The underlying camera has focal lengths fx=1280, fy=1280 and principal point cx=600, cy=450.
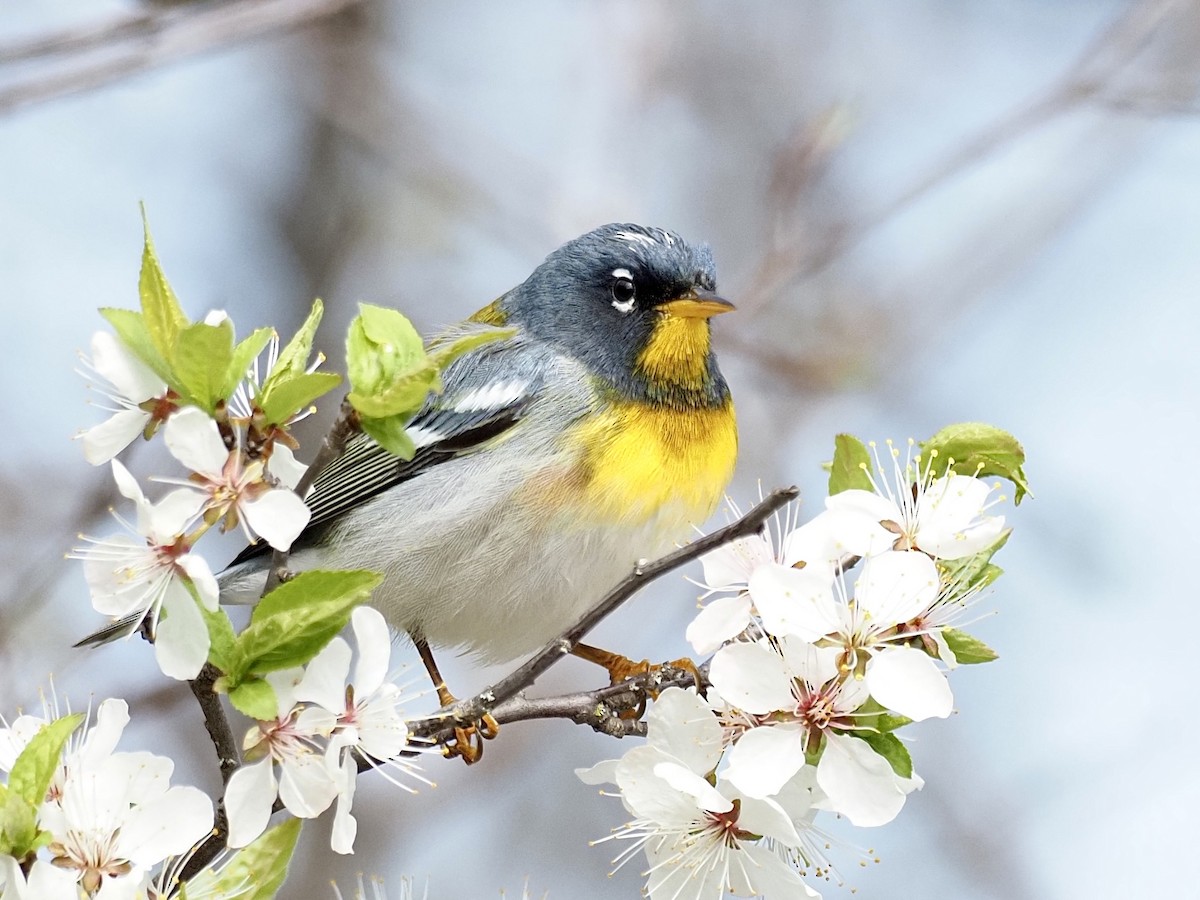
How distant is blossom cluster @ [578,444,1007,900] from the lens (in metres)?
2.16

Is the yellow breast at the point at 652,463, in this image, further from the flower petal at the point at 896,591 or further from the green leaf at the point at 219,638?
the green leaf at the point at 219,638

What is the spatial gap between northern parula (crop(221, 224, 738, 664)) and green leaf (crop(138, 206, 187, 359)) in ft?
5.28

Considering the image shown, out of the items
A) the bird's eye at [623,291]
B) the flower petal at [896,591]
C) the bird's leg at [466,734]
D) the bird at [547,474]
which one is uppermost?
the flower petal at [896,591]

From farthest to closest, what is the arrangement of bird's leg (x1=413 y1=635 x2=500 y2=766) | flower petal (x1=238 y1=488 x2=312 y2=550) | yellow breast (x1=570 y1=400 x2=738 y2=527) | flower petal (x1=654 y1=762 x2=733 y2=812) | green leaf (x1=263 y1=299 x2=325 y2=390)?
yellow breast (x1=570 y1=400 x2=738 y2=527), bird's leg (x1=413 y1=635 x2=500 y2=766), flower petal (x1=654 y1=762 x2=733 y2=812), green leaf (x1=263 y1=299 x2=325 y2=390), flower petal (x1=238 y1=488 x2=312 y2=550)

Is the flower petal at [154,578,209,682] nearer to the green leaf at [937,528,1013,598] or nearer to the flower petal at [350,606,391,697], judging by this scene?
the flower petal at [350,606,391,697]

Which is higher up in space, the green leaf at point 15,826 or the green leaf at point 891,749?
the green leaf at point 891,749

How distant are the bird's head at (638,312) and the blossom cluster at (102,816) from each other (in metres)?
2.20

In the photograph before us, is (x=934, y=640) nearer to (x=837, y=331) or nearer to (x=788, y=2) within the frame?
(x=837, y=331)

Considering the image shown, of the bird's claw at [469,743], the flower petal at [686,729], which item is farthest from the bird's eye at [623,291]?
the flower petal at [686,729]

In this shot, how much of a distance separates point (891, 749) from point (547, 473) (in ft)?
5.74

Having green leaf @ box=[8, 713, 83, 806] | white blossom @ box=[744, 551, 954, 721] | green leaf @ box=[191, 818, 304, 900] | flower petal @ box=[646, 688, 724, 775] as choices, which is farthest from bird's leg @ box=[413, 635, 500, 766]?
green leaf @ box=[8, 713, 83, 806]

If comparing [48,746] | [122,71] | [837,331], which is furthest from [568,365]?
[837,331]

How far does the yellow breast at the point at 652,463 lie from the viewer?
147 inches

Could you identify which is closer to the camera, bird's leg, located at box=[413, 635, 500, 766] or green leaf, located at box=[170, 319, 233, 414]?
green leaf, located at box=[170, 319, 233, 414]
